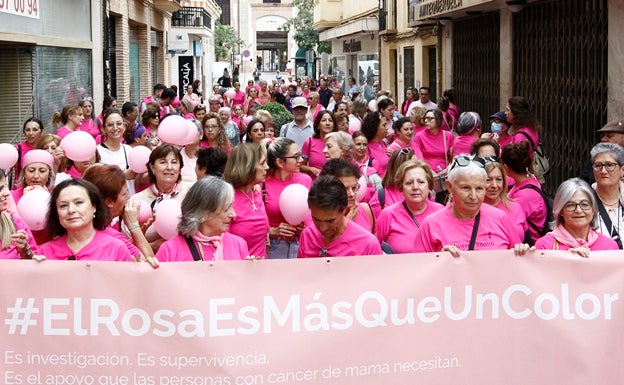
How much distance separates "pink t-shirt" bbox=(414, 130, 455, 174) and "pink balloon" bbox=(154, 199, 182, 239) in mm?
5011

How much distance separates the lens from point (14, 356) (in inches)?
183

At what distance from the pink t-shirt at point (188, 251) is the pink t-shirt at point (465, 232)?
1038 millimetres

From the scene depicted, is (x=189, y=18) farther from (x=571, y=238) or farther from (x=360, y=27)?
(x=571, y=238)

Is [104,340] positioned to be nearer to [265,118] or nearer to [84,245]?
[84,245]

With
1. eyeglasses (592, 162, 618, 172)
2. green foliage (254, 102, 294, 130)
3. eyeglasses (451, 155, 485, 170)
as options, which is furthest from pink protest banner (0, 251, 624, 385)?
green foliage (254, 102, 294, 130)

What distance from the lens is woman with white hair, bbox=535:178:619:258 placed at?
541 centimetres

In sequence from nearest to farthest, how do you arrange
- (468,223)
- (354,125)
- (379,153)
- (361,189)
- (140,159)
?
1. (468,223)
2. (361,189)
3. (140,159)
4. (379,153)
5. (354,125)

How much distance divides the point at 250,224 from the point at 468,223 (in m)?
1.62

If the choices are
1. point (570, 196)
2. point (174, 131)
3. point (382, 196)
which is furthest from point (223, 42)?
point (570, 196)

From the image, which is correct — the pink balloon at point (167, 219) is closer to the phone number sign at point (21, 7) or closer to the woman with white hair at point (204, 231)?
the woman with white hair at point (204, 231)

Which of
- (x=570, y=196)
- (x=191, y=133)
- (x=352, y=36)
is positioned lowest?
(x=570, y=196)

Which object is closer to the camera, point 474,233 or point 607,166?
point 474,233

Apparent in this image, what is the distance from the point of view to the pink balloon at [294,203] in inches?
257

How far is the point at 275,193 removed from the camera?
7.21 meters
